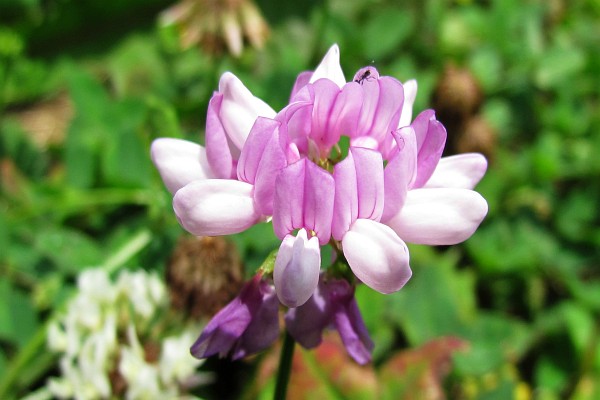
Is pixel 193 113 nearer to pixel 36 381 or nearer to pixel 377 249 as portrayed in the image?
pixel 36 381

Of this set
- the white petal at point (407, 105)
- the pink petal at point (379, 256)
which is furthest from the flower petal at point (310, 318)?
the white petal at point (407, 105)

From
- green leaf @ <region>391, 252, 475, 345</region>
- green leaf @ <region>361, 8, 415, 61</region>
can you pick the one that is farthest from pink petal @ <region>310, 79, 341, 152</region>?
green leaf @ <region>361, 8, 415, 61</region>

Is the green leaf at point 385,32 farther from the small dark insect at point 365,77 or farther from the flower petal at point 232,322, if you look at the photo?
the flower petal at point 232,322

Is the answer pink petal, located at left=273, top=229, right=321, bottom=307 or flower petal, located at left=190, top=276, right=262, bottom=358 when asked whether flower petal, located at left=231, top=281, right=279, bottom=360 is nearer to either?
flower petal, located at left=190, top=276, right=262, bottom=358

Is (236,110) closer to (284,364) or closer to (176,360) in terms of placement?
(284,364)

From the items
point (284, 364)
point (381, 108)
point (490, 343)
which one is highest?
point (381, 108)

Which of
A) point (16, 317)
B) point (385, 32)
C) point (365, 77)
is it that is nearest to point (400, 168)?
point (365, 77)

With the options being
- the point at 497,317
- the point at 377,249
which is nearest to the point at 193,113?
the point at 497,317
